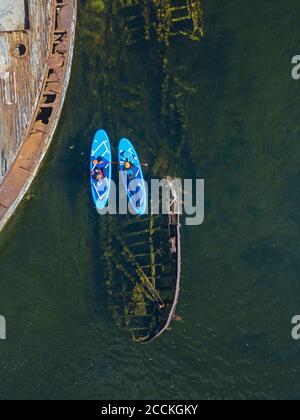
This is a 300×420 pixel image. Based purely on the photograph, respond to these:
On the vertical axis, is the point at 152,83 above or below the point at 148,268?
above

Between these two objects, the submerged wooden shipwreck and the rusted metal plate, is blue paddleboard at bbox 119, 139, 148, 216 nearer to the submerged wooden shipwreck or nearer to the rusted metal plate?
the submerged wooden shipwreck

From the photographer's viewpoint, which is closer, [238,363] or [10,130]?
[10,130]

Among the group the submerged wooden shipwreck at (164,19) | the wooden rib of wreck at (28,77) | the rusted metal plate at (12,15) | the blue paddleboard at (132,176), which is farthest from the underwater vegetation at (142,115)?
the rusted metal plate at (12,15)

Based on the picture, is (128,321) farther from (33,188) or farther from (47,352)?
(33,188)

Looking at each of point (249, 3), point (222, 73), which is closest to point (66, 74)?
point (222, 73)

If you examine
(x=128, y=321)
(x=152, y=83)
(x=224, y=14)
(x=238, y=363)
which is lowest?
(x=238, y=363)

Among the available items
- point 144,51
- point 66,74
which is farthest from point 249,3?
point 66,74

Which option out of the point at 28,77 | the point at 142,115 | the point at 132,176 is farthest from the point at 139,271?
the point at 28,77

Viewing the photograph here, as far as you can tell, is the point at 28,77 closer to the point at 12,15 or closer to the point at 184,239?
the point at 12,15
